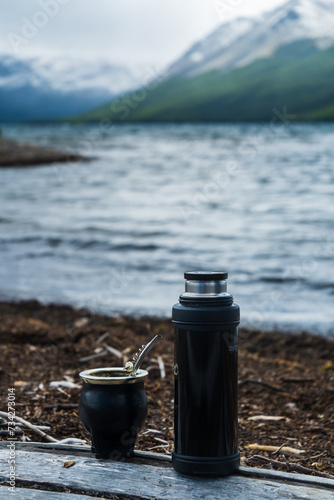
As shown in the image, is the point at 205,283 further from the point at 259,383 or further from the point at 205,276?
the point at 259,383

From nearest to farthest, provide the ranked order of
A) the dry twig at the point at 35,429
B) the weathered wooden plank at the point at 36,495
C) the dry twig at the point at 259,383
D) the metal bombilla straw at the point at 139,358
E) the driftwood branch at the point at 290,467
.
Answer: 1. the weathered wooden plank at the point at 36,495
2. the metal bombilla straw at the point at 139,358
3. the driftwood branch at the point at 290,467
4. the dry twig at the point at 35,429
5. the dry twig at the point at 259,383

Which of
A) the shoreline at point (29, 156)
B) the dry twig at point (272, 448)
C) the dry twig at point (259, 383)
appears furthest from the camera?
the shoreline at point (29, 156)

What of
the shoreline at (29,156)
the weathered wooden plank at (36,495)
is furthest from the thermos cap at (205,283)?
the shoreline at (29,156)

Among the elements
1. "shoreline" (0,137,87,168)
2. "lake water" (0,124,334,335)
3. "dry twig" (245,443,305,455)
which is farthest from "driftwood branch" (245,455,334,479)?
"shoreline" (0,137,87,168)

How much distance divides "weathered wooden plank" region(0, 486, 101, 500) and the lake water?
6163 mm

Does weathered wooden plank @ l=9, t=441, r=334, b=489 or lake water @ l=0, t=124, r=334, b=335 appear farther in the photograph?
lake water @ l=0, t=124, r=334, b=335

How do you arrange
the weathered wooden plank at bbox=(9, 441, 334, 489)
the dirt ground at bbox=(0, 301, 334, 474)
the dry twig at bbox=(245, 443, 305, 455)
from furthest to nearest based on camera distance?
the dirt ground at bbox=(0, 301, 334, 474)
the dry twig at bbox=(245, 443, 305, 455)
the weathered wooden plank at bbox=(9, 441, 334, 489)

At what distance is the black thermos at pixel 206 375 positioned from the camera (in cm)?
316

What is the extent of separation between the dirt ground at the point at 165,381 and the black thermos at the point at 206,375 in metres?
0.65

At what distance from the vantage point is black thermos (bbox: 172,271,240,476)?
316cm

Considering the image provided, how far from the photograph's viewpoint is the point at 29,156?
5172 cm

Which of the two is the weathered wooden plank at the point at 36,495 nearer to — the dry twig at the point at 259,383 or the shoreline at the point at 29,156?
the dry twig at the point at 259,383

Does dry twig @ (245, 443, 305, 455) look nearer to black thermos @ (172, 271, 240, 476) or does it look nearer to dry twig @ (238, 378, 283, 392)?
black thermos @ (172, 271, 240, 476)

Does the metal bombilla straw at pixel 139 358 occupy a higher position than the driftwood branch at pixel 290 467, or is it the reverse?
the metal bombilla straw at pixel 139 358
